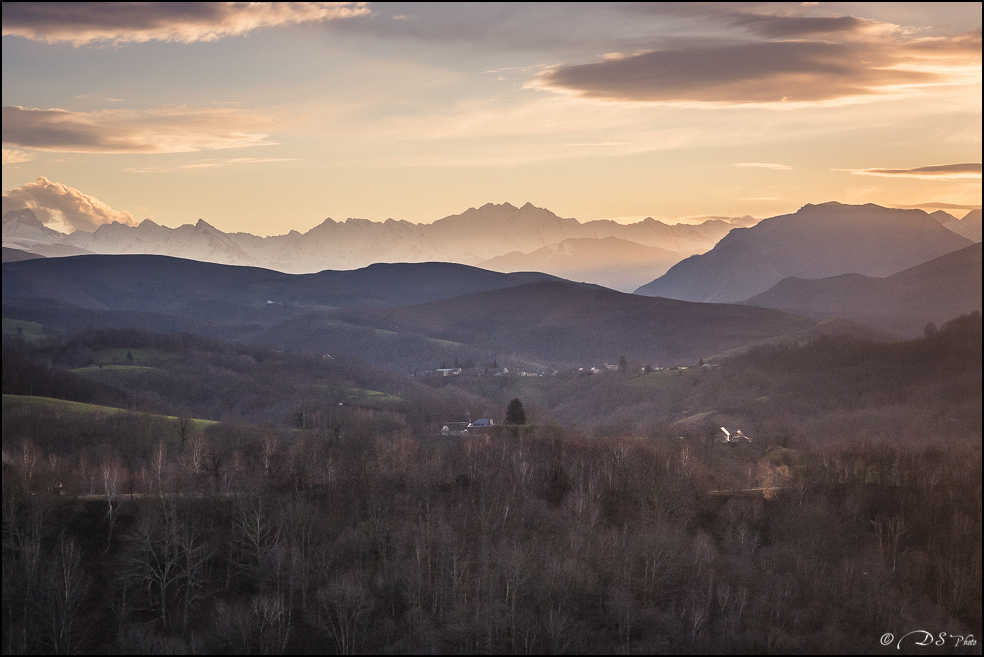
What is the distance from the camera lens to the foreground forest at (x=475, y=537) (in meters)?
52.0

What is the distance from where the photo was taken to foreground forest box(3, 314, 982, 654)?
52000 mm

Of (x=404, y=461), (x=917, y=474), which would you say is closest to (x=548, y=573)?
(x=404, y=461)

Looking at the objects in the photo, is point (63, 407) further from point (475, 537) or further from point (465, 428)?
point (465, 428)

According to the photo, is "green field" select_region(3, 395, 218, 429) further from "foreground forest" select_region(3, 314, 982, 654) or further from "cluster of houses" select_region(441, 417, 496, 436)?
"cluster of houses" select_region(441, 417, 496, 436)

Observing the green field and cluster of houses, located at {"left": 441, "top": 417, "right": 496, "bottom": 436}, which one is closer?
the green field

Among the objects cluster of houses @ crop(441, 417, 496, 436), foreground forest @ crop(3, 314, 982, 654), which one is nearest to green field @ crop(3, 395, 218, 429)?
foreground forest @ crop(3, 314, 982, 654)

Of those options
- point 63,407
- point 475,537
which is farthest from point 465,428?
point 63,407

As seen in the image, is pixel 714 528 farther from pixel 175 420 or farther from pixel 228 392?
pixel 228 392

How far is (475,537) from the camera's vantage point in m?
62.7

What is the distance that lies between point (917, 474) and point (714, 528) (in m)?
18.7

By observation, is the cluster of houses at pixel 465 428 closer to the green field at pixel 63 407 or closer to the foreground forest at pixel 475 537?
the foreground forest at pixel 475 537

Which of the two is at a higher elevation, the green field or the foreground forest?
the green field

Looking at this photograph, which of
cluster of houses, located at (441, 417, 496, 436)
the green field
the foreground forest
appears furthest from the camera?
cluster of houses, located at (441, 417, 496, 436)

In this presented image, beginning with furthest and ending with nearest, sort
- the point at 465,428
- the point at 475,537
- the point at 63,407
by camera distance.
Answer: the point at 465,428 → the point at 63,407 → the point at 475,537
